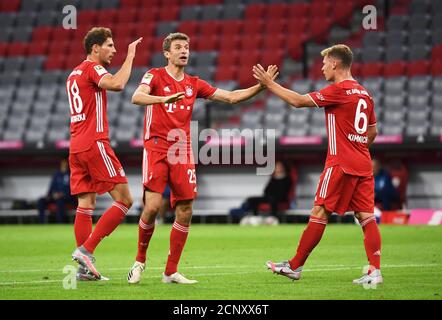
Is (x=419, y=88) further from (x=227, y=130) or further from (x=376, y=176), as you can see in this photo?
(x=227, y=130)

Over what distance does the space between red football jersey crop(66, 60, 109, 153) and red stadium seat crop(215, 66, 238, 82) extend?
1469cm

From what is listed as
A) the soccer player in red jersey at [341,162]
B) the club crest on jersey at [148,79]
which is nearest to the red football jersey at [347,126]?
the soccer player in red jersey at [341,162]

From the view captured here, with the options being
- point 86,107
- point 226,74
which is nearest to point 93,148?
point 86,107

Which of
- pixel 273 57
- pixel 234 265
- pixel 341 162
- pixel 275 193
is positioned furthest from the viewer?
pixel 273 57

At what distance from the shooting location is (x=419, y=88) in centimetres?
2256

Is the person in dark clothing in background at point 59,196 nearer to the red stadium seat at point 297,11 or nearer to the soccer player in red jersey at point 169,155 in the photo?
the red stadium seat at point 297,11

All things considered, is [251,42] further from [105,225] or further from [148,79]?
[105,225]

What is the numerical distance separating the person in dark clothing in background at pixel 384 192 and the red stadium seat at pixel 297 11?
20.4 ft

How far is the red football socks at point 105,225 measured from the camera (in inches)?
365

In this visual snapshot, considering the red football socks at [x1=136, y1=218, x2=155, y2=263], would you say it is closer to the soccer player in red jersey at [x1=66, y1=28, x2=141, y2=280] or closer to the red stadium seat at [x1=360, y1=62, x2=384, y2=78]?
the soccer player in red jersey at [x1=66, y1=28, x2=141, y2=280]

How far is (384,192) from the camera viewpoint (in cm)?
2059

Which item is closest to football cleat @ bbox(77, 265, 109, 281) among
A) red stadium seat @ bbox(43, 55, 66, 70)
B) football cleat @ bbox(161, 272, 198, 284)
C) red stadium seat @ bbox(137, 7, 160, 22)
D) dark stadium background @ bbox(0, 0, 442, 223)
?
football cleat @ bbox(161, 272, 198, 284)

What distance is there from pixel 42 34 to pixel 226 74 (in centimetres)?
638

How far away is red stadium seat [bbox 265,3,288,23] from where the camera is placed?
2554 cm
